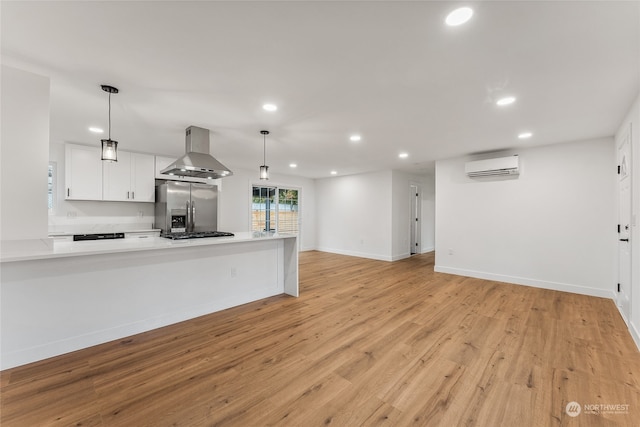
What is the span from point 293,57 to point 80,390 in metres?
2.84

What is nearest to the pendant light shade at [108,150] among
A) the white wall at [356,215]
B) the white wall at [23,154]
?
the white wall at [23,154]

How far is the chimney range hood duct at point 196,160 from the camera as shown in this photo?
3.26 metres

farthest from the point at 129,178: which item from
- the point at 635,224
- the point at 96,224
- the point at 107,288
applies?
the point at 635,224

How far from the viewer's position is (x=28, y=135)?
2223mm

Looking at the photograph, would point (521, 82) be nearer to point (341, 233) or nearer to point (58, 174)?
point (341, 233)

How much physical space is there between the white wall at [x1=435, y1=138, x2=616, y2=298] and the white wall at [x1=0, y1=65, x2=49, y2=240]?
5913 millimetres

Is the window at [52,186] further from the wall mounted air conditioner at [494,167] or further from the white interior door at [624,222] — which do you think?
the white interior door at [624,222]

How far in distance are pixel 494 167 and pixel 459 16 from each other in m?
3.75

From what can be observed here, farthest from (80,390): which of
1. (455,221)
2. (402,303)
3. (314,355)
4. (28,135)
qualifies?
(455,221)

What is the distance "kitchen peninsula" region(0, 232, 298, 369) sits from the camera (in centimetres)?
211

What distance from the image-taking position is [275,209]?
7.56 m

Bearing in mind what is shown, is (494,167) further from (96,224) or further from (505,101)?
(96,224)

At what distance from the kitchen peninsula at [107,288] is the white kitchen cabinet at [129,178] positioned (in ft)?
7.43

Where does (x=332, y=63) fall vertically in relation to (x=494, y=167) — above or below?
above
